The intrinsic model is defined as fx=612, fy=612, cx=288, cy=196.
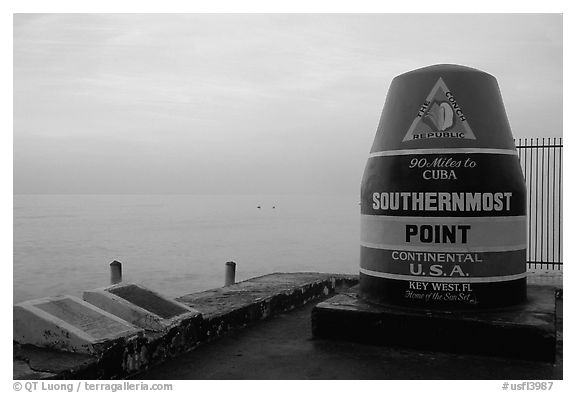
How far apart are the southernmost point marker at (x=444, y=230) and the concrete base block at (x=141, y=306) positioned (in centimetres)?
155

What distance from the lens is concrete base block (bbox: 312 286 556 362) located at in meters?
5.80

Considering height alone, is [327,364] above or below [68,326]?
below

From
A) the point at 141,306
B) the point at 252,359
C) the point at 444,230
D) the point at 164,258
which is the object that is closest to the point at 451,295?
the point at 444,230

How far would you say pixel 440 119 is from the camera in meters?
6.54

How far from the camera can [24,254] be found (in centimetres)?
4550

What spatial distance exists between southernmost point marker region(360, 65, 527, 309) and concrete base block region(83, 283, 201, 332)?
2.16m

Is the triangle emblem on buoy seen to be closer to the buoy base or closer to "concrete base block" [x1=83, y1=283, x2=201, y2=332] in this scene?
the buoy base

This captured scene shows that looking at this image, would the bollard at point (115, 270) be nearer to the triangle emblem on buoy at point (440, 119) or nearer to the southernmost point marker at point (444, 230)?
the southernmost point marker at point (444, 230)

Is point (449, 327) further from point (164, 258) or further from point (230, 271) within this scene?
point (164, 258)

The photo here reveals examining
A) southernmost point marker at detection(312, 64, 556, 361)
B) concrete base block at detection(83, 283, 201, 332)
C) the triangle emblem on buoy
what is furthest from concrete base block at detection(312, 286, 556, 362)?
the triangle emblem on buoy

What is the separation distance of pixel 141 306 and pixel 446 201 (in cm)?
326

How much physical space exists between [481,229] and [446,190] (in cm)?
54

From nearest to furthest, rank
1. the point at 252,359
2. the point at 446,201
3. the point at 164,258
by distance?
the point at 252,359 < the point at 446,201 < the point at 164,258

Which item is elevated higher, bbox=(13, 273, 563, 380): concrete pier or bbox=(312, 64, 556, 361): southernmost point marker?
bbox=(312, 64, 556, 361): southernmost point marker
